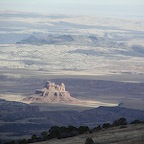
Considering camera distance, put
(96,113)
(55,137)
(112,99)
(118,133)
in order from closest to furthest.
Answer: (118,133) → (55,137) → (96,113) → (112,99)

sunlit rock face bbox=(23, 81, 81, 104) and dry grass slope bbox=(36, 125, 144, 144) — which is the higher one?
sunlit rock face bbox=(23, 81, 81, 104)

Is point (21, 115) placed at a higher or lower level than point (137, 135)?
higher

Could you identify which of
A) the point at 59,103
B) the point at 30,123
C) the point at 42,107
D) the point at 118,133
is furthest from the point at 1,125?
the point at 118,133

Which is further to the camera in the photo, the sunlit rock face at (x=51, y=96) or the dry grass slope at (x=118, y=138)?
the sunlit rock face at (x=51, y=96)

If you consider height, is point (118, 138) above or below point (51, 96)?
below

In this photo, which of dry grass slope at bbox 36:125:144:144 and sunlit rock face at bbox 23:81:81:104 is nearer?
dry grass slope at bbox 36:125:144:144

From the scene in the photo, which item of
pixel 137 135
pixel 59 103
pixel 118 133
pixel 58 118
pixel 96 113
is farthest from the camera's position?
pixel 59 103

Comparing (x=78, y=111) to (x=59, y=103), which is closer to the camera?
(x=78, y=111)

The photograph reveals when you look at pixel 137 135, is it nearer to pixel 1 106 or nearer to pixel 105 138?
pixel 105 138
